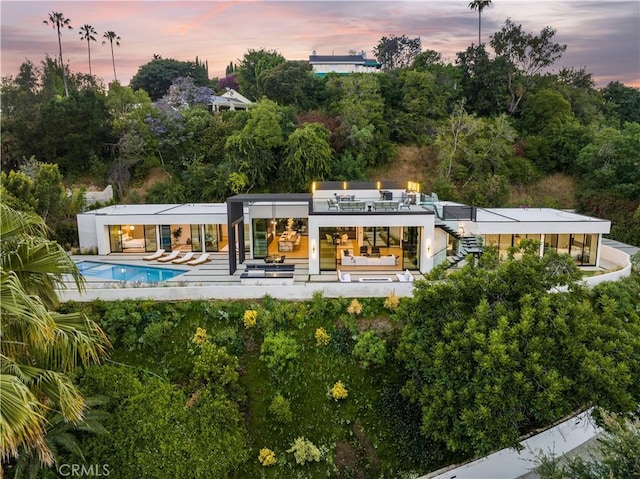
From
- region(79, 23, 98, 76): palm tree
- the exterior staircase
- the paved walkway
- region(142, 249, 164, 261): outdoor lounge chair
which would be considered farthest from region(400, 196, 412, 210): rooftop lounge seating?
region(79, 23, 98, 76): palm tree

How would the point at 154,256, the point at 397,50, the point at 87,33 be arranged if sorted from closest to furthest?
the point at 154,256 → the point at 87,33 → the point at 397,50

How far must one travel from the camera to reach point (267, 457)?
1137 centimetres

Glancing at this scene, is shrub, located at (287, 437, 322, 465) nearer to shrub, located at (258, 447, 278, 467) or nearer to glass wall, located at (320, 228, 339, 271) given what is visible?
shrub, located at (258, 447, 278, 467)

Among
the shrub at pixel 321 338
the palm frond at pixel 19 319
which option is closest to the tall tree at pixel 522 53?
the shrub at pixel 321 338

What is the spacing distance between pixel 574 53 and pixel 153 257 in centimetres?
4011

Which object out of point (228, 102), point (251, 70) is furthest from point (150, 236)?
point (251, 70)

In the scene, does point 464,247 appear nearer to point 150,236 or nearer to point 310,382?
point 310,382

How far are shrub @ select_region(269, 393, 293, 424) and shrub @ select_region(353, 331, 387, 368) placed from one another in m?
2.64

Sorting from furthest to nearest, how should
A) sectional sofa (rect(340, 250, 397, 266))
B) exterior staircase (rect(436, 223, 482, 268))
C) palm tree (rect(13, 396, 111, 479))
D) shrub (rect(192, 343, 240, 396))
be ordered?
sectional sofa (rect(340, 250, 397, 266))
exterior staircase (rect(436, 223, 482, 268))
shrub (rect(192, 343, 240, 396))
palm tree (rect(13, 396, 111, 479))

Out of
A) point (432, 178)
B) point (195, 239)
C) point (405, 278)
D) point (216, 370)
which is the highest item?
point (432, 178)

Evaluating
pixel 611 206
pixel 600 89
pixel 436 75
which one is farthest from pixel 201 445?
pixel 600 89

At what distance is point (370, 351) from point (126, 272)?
11.1 m

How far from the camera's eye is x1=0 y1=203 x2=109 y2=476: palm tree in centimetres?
399

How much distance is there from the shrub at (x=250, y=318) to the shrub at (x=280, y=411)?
9.16 ft
